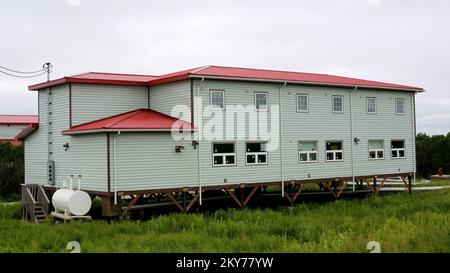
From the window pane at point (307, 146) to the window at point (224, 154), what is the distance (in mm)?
4162

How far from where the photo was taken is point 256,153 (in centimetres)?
2705

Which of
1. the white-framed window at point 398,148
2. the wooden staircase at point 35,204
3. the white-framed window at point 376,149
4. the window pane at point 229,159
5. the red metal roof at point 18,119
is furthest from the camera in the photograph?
the red metal roof at point 18,119

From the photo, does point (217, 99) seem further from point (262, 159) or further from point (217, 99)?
point (262, 159)

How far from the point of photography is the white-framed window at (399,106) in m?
33.4

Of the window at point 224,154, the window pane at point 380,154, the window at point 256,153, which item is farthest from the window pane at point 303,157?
the window pane at point 380,154

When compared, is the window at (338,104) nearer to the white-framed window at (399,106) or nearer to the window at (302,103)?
the window at (302,103)

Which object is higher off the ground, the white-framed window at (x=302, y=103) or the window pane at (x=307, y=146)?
the white-framed window at (x=302, y=103)

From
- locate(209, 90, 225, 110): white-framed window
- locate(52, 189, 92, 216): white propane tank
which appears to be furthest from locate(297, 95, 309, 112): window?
locate(52, 189, 92, 216): white propane tank

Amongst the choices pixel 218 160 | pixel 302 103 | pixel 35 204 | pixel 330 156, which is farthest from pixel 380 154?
pixel 35 204

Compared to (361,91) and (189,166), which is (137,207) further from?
(361,91)

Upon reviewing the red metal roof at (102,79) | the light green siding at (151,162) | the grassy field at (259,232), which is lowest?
the grassy field at (259,232)

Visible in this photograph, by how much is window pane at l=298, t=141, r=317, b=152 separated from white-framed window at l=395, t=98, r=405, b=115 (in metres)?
6.98
